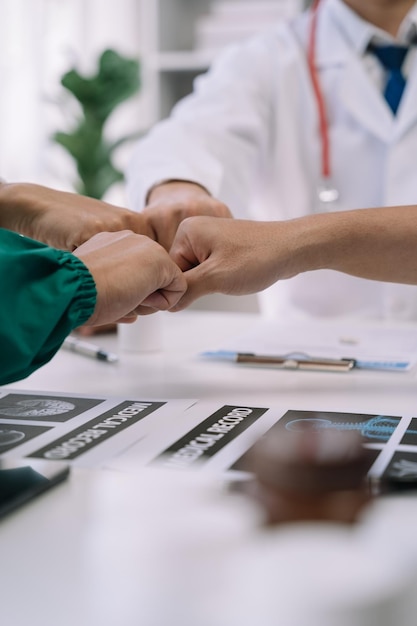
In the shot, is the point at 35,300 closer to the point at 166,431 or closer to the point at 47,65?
the point at 166,431

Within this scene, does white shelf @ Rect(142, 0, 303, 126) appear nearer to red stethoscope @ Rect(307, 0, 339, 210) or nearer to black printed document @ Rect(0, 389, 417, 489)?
red stethoscope @ Rect(307, 0, 339, 210)

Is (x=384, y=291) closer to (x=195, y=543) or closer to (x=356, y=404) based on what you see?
(x=356, y=404)

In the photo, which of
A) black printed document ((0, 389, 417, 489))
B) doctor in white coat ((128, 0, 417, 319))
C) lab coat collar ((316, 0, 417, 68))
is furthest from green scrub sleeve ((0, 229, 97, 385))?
lab coat collar ((316, 0, 417, 68))

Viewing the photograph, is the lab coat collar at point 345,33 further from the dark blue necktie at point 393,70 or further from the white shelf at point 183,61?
the white shelf at point 183,61

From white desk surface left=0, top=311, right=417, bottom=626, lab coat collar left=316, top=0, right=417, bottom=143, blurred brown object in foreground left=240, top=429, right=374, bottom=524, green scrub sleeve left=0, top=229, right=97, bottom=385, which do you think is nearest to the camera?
white desk surface left=0, top=311, right=417, bottom=626

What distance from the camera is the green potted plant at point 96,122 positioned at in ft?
7.50

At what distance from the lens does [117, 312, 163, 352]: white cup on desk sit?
1.08 metres

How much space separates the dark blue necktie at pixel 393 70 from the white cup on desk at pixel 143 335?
30.2 inches

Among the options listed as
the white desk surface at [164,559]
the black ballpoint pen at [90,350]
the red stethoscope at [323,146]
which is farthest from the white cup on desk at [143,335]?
the red stethoscope at [323,146]

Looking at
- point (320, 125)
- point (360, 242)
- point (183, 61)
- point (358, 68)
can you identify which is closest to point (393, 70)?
point (358, 68)

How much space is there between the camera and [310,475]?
0.59m

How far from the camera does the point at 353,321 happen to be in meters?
1.33

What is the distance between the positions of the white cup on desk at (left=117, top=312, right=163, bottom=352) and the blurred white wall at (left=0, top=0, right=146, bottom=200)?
1.47 m

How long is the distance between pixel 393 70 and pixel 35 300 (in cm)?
116
